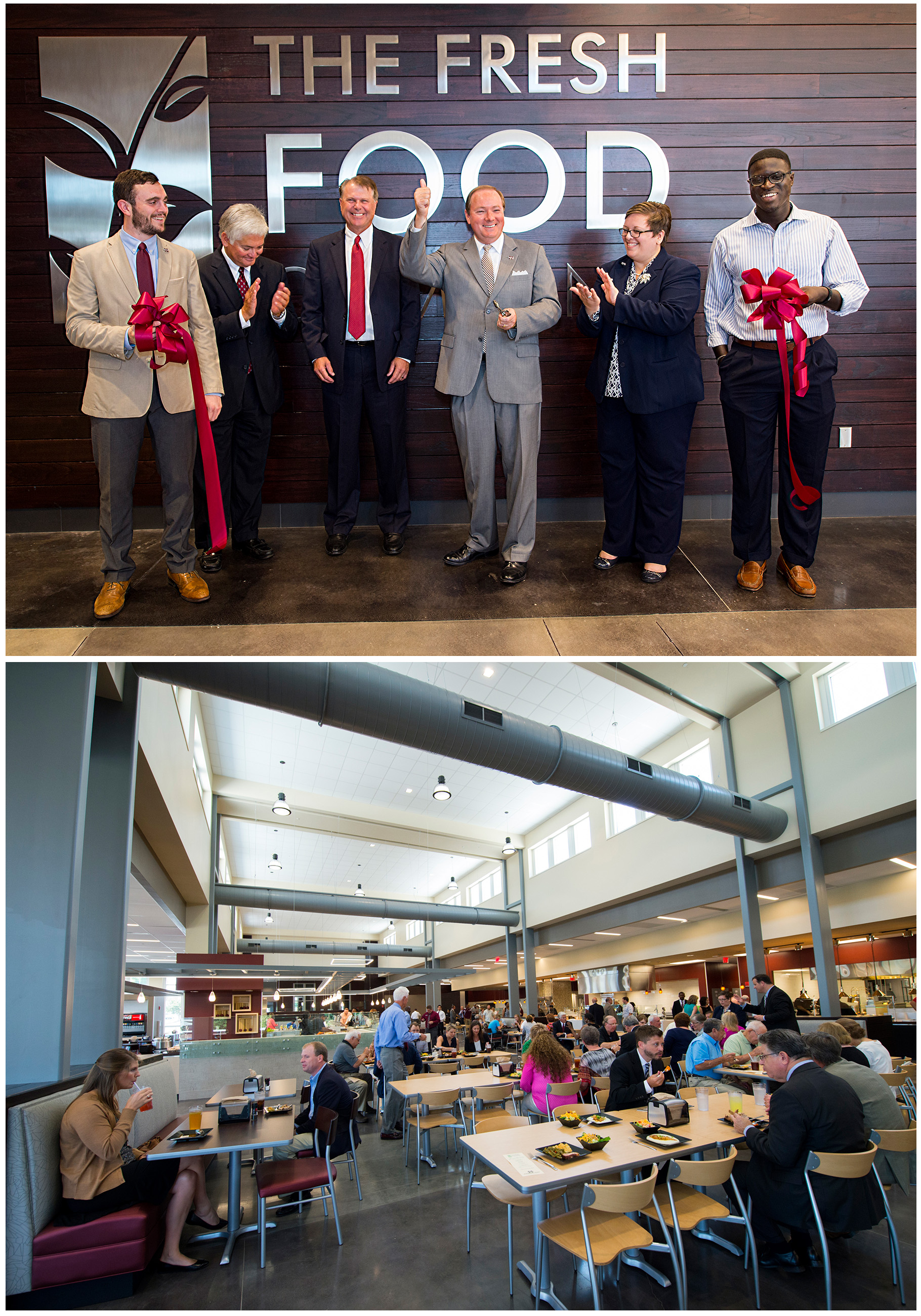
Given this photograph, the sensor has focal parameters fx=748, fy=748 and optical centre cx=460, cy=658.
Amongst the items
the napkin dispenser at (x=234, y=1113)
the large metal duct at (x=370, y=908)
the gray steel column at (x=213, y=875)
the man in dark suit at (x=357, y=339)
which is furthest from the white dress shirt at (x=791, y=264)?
the large metal duct at (x=370, y=908)

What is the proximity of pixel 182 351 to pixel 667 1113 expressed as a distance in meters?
4.37

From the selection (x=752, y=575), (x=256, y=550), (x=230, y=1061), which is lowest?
(x=230, y=1061)

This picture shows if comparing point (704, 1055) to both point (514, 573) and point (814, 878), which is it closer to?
point (814, 878)

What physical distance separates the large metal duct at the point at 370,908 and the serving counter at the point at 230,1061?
6476 mm

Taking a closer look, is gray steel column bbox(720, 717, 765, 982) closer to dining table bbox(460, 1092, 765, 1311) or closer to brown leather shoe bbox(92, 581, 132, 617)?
dining table bbox(460, 1092, 765, 1311)

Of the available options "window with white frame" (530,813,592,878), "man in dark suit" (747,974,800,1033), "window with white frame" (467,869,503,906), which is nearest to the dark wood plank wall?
"man in dark suit" (747,974,800,1033)

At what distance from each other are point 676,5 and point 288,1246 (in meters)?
7.47

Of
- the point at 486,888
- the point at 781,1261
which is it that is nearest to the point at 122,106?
the point at 781,1261

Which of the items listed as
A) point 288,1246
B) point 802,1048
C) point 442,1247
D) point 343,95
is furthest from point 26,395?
point 802,1048

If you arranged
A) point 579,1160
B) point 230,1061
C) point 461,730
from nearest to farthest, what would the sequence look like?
point 579,1160 → point 461,730 → point 230,1061

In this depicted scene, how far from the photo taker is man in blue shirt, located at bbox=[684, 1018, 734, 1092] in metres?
6.59

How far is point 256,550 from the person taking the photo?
13.9ft

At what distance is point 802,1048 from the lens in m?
3.66

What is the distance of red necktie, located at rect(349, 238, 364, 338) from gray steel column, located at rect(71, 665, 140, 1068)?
291cm
